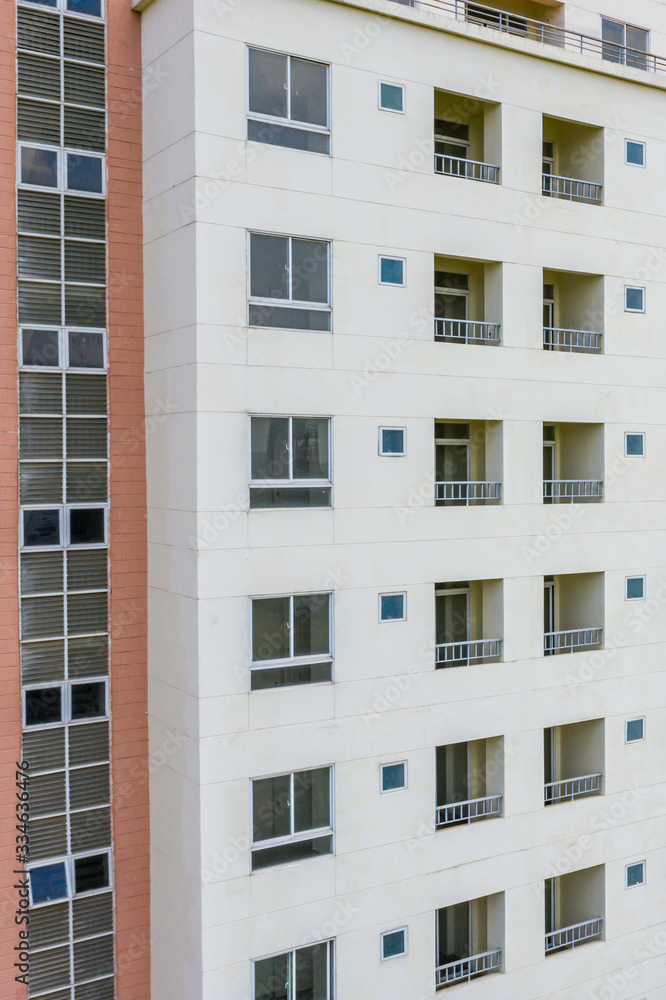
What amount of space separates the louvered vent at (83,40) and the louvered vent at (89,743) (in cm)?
888

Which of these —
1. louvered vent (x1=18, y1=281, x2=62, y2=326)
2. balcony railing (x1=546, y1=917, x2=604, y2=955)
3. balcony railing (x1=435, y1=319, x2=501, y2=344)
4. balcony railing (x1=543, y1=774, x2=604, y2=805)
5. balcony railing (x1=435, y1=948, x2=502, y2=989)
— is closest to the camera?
louvered vent (x1=18, y1=281, x2=62, y2=326)

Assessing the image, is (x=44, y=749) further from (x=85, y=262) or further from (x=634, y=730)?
(x=634, y=730)

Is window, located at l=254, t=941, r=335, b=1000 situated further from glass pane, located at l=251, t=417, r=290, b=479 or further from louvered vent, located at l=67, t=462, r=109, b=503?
louvered vent, located at l=67, t=462, r=109, b=503

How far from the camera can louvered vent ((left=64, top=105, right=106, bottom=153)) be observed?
11094mm

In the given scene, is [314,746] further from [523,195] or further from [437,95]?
[437,95]

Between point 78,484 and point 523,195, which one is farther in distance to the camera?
point 523,195

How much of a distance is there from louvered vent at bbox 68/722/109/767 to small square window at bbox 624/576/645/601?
8.65 metres

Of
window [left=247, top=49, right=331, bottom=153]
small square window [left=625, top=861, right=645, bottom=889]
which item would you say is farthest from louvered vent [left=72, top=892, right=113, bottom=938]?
window [left=247, top=49, right=331, bottom=153]

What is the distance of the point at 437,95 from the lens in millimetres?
13055

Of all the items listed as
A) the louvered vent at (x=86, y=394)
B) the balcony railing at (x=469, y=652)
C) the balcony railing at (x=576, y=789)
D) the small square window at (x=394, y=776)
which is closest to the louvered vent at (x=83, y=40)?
the louvered vent at (x=86, y=394)

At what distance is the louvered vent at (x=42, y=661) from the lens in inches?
430

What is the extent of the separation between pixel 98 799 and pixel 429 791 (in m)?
4.65

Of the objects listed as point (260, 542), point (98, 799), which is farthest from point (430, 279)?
point (98, 799)

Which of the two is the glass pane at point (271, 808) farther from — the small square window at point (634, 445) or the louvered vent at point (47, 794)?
the small square window at point (634, 445)
